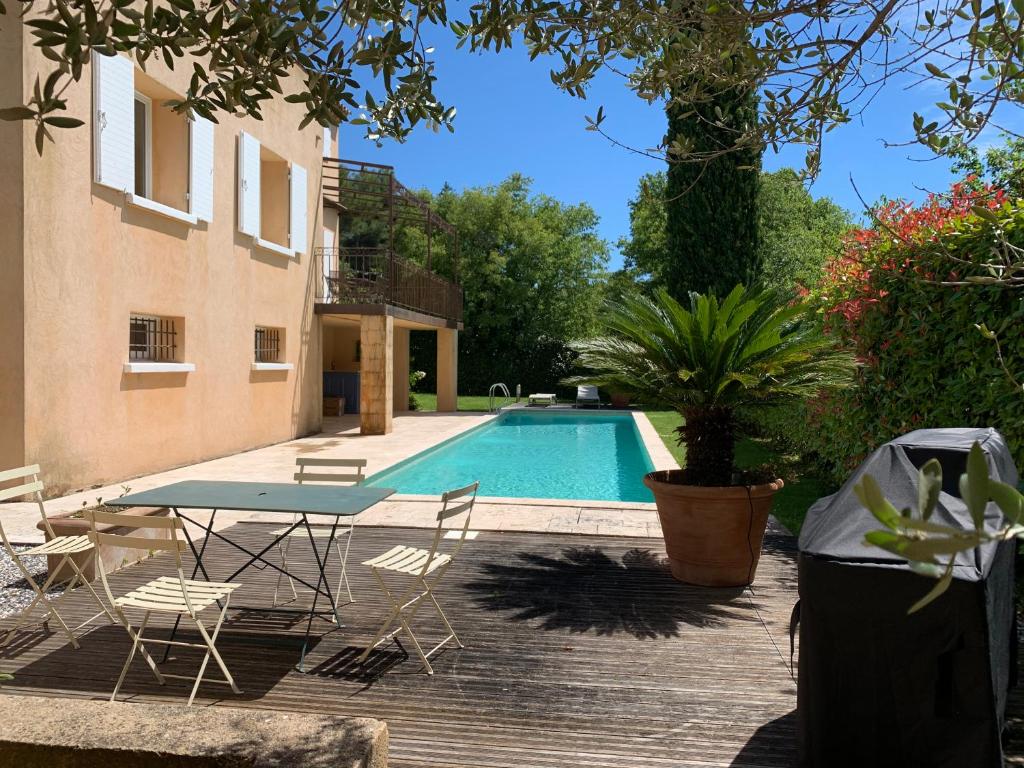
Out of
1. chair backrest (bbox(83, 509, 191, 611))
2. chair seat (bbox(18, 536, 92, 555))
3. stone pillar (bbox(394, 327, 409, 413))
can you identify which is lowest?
chair seat (bbox(18, 536, 92, 555))

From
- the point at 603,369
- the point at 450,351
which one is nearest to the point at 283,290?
the point at 450,351

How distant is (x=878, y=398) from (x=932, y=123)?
329cm

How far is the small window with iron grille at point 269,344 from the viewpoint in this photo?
13.3 metres

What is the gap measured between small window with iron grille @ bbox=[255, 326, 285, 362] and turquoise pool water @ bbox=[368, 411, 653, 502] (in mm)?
3512

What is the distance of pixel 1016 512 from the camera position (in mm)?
1078

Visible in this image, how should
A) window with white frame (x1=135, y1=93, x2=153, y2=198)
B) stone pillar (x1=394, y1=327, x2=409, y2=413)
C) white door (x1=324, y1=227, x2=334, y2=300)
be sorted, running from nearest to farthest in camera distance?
window with white frame (x1=135, y1=93, x2=153, y2=198), white door (x1=324, y1=227, x2=334, y2=300), stone pillar (x1=394, y1=327, x2=409, y2=413)

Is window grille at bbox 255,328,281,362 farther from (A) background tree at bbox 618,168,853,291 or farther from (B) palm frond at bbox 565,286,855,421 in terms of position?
(A) background tree at bbox 618,168,853,291

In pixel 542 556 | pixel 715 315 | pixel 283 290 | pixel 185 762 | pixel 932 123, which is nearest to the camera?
pixel 185 762

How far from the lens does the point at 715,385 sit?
5238 mm

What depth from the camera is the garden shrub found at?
14.1 feet

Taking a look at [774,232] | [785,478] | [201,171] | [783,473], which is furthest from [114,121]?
[774,232]

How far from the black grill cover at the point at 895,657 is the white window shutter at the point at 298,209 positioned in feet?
41.5

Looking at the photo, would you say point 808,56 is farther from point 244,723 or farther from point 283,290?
point 283,290

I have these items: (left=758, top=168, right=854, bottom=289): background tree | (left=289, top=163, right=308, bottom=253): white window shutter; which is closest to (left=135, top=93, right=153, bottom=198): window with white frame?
(left=289, top=163, right=308, bottom=253): white window shutter
